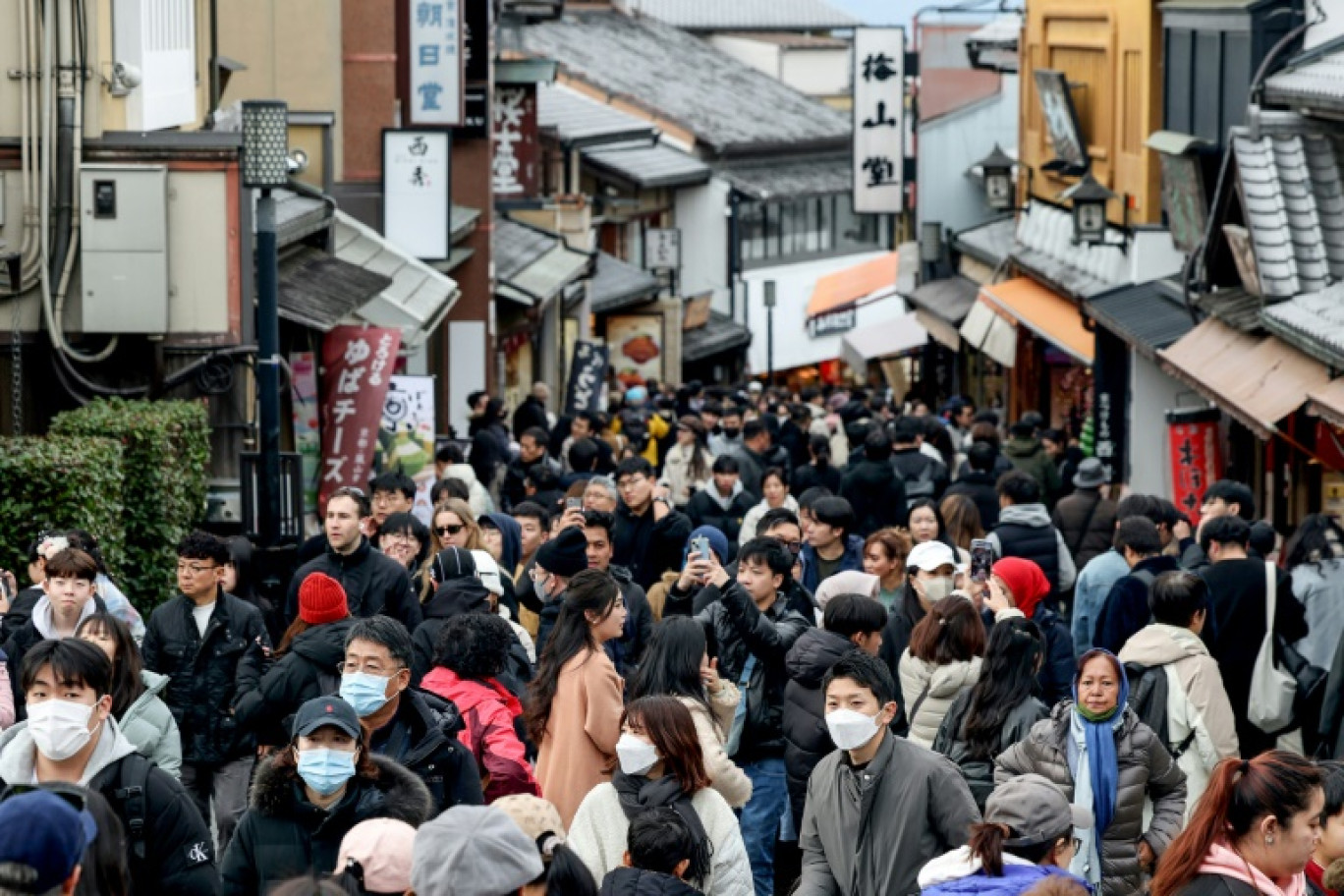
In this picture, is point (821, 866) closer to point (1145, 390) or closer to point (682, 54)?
point (1145, 390)

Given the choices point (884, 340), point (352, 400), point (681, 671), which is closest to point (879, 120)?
point (884, 340)

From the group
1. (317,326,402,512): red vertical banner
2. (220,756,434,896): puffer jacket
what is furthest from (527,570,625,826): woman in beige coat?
(317,326,402,512): red vertical banner

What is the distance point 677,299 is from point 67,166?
3484 centimetres

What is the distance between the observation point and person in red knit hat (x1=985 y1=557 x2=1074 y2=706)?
1106cm

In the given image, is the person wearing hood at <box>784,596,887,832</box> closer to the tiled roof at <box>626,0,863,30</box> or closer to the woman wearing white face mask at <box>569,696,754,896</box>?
the woman wearing white face mask at <box>569,696,754,896</box>

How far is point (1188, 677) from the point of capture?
10.3 metres

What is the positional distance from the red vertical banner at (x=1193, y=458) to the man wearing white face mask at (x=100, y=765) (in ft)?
50.2

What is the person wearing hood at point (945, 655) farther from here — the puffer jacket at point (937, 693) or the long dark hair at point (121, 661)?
the long dark hair at point (121, 661)

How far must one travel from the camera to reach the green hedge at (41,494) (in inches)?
536

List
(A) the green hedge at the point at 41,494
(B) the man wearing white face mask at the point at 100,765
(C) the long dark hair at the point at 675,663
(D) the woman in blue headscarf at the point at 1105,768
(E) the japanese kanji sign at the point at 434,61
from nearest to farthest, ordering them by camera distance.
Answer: (B) the man wearing white face mask at the point at 100,765, (D) the woman in blue headscarf at the point at 1105,768, (C) the long dark hair at the point at 675,663, (A) the green hedge at the point at 41,494, (E) the japanese kanji sign at the point at 434,61

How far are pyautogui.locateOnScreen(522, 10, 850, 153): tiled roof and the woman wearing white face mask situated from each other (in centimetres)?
4994

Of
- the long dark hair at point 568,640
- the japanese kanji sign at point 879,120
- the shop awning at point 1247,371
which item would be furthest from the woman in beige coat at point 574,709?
the japanese kanji sign at point 879,120

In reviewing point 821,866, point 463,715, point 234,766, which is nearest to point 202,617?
A: point 234,766

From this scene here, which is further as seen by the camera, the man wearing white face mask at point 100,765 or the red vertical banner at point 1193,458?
the red vertical banner at point 1193,458
